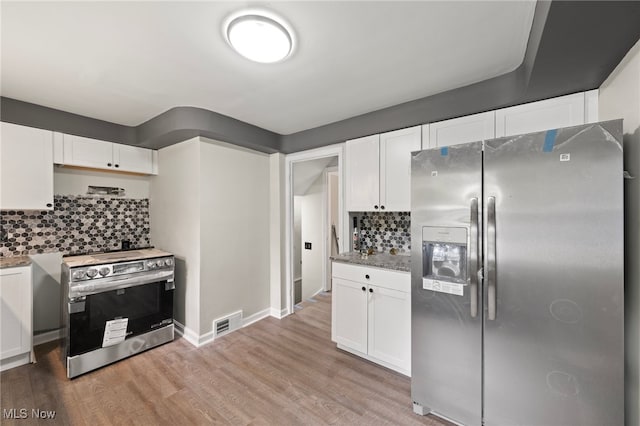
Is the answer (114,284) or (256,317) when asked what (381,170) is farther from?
(114,284)

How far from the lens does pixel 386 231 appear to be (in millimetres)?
2875

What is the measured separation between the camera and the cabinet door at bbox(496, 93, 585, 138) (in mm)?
1753

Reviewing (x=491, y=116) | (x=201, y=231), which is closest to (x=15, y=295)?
(x=201, y=231)

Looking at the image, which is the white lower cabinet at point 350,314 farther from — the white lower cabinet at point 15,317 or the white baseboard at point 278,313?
the white lower cabinet at point 15,317

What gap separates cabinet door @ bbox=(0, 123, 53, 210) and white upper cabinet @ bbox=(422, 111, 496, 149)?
360 cm

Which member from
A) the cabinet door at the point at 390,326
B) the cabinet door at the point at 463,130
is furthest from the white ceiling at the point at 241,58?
the cabinet door at the point at 390,326

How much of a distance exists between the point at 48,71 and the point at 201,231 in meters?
1.67

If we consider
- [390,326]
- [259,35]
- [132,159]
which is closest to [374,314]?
[390,326]

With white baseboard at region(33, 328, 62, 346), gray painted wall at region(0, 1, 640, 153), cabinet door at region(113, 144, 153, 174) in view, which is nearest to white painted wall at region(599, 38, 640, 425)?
gray painted wall at region(0, 1, 640, 153)

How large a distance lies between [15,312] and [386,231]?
3507 mm

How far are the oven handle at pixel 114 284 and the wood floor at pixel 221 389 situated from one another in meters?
0.70

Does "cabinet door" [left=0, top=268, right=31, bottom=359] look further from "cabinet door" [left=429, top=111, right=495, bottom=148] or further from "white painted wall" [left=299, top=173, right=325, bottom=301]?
"cabinet door" [left=429, top=111, right=495, bottom=148]

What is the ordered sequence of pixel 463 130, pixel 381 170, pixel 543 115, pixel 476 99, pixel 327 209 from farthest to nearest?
1. pixel 327 209
2. pixel 381 170
3. pixel 463 130
4. pixel 476 99
5. pixel 543 115

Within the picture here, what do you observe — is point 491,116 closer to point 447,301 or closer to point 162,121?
point 447,301
